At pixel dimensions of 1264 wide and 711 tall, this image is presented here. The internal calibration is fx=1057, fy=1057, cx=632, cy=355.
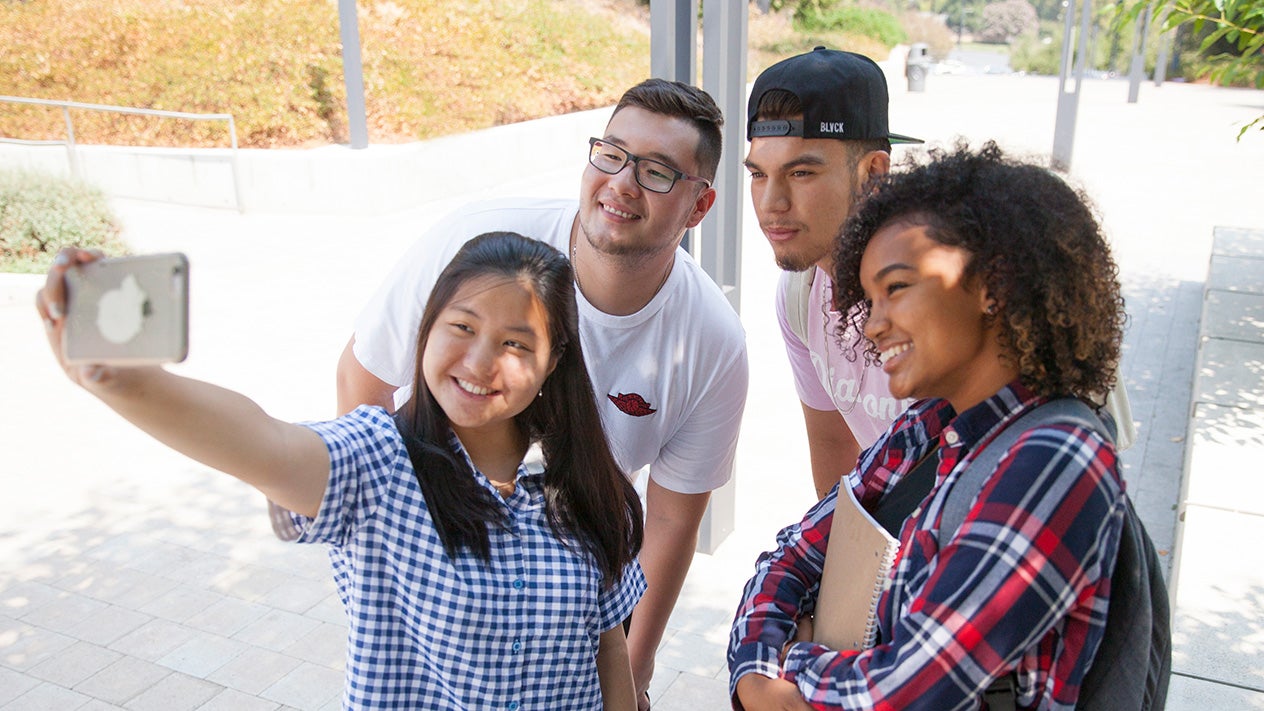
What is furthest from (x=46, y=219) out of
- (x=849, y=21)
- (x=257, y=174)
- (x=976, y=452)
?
(x=849, y=21)

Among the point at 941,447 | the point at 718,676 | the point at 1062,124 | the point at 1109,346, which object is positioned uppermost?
the point at 1109,346

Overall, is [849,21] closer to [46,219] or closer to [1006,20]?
[46,219]

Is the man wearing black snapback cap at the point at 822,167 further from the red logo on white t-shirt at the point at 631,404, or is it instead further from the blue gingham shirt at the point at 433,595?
the blue gingham shirt at the point at 433,595

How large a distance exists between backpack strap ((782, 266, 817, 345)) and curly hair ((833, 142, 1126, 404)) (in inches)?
38.1

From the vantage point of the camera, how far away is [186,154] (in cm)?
1199

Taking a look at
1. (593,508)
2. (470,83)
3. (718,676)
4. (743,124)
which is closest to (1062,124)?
(470,83)

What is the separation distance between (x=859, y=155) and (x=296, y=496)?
1.47 m

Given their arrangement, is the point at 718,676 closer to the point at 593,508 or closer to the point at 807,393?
the point at 807,393

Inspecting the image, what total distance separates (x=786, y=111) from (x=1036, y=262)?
3.54ft

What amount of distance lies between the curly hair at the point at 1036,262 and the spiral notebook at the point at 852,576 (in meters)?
0.30

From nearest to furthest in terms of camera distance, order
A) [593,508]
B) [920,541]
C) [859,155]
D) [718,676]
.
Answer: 1. [920,541]
2. [593,508]
3. [859,155]
4. [718,676]

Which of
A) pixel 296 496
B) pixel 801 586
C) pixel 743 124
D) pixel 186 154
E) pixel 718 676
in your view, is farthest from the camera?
pixel 186 154

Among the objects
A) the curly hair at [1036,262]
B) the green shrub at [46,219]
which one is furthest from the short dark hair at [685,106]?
the green shrub at [46,219]

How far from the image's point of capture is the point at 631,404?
246cm
